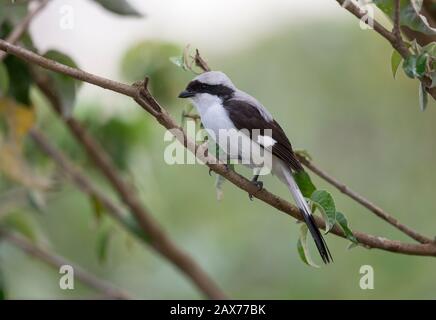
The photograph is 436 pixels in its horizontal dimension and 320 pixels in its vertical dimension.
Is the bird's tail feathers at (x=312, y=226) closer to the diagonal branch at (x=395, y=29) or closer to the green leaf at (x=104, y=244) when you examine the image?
the diagonal branch at (x=395, y=29)

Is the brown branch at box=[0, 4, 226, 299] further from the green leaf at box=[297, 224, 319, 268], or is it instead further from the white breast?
the green leaf at box=[297, 224, 319, 268]

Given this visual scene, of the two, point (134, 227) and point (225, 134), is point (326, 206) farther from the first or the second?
point (134, 227)

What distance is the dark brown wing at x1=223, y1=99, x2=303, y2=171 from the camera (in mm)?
1663

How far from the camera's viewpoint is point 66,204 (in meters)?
3.44

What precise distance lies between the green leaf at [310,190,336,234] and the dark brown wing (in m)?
0.24

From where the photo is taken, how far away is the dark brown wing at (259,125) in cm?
166

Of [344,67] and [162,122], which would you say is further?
[344,67]

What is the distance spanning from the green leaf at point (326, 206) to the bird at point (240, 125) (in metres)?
0.17

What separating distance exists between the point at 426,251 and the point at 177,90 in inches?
55.2

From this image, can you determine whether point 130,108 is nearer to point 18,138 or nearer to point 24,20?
point 18,138

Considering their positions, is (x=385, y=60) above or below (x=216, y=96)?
above

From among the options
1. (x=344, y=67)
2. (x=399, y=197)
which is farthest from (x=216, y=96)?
(x=344, y=67)

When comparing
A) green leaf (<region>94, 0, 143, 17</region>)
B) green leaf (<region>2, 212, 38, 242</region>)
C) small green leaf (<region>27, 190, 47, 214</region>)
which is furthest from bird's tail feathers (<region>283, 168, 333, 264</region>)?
green leaf (<region>2, 212, 38, 242</region>)

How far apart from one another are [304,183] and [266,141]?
0.42 feet
